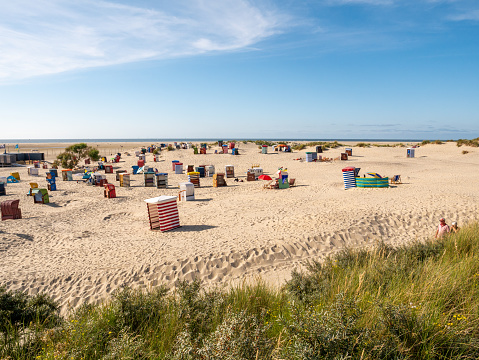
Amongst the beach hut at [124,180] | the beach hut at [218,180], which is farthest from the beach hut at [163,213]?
the beach hut at [124,180]

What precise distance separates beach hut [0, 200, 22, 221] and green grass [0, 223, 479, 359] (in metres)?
11.2

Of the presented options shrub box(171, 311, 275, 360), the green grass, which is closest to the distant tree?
the green grass

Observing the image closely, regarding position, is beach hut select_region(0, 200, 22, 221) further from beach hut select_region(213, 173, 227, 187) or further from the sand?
beach hut select_region(213, 173, 227, 187)

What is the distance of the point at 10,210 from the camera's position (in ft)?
46.5

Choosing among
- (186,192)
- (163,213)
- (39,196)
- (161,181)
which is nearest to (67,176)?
(39,196)

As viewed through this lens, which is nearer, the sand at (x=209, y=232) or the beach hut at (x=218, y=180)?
the sand at (x=209, y=232)

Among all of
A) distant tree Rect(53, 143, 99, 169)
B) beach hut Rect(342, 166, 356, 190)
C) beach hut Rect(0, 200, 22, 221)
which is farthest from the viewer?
distant tree Rect(53, 143, 99, 169)

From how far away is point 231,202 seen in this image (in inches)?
655

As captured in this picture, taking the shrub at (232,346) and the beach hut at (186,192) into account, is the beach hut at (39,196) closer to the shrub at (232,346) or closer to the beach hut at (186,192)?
the beach hut at (186,192)

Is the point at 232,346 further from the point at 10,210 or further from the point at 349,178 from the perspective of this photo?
the point at 349,178

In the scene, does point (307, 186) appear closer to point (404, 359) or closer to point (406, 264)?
point (406, 264)

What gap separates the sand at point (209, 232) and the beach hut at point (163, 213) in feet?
1.14

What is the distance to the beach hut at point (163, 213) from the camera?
1186cm

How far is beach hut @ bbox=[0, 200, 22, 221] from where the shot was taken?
14.1 m
